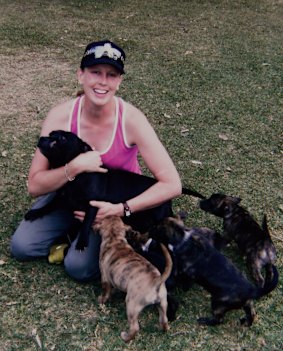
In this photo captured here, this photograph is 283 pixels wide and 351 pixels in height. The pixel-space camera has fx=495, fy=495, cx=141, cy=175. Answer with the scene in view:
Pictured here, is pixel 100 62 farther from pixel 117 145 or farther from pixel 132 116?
pixel 117 145

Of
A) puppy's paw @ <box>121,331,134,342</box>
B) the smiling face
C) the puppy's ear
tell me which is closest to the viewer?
puppy's paw @ <box>121,331,134,342</box>

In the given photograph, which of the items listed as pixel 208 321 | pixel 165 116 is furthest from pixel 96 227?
pixel 165 116

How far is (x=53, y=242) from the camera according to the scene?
416 cm

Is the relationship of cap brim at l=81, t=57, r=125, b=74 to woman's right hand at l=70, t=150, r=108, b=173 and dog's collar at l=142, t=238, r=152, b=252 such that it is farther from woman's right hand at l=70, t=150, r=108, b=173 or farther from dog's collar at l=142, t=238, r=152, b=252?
dog's collar at l=142, t=238, r=152, b=252

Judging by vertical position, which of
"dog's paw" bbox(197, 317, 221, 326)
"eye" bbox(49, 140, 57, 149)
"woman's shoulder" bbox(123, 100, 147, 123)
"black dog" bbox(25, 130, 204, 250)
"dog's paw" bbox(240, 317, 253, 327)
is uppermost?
"woman's shoulder" bbox(123, 100, 147, 123)

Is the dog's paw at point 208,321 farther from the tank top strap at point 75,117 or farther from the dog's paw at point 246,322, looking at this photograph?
the tank top strap at point 75,117

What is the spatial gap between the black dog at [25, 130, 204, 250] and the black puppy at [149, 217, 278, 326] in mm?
348

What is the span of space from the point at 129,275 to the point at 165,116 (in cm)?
357

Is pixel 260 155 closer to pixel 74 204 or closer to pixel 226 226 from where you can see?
pixel 226 226

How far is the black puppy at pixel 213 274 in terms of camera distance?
3422mm

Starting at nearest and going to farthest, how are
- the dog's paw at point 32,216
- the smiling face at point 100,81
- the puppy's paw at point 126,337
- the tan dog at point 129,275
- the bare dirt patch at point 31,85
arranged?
1. the tan dog at point 129,275
2. the puppy's paw at point 126,337
3. the smiling face at point 100,81
4. the dog's paw at point 32,216
5. the bare dirt patch at point 31,85

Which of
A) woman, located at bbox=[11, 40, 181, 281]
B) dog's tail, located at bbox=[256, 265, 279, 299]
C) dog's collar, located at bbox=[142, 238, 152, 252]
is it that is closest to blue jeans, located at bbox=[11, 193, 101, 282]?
woman, located at bbox=[11, 40, 181, 281]

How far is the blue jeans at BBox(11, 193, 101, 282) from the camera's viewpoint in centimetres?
385

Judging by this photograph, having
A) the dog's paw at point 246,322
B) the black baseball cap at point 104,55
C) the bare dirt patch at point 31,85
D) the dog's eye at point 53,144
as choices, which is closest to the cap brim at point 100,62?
the black baseball cap at point 104,55
